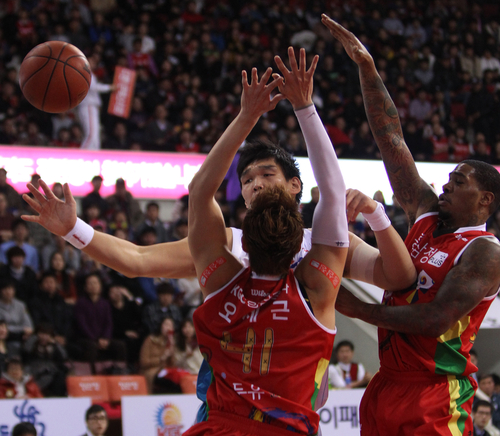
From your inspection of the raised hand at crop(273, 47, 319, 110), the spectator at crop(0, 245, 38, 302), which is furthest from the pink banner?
the raised hand at crop(273, 47, 319, 110)

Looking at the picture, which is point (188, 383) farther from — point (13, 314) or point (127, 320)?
point (13, 314)

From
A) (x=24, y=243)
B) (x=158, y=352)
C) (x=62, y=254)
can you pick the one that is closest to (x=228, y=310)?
(x=158, y=352)

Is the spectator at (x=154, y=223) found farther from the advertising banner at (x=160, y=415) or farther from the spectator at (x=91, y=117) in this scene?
the advertising banner at (x=160, y=415)

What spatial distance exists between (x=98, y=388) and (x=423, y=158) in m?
9.36

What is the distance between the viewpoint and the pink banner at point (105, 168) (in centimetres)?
1007

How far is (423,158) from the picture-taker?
44.9 feet

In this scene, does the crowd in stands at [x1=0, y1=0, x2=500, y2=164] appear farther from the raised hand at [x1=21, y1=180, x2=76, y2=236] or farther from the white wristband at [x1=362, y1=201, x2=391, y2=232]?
the white wristband at [x1=362, y1=201, x2=391, y2=232]

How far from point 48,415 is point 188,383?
176 cm

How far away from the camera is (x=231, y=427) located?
2.54 m

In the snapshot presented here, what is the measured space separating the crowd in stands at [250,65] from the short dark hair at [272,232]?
29.0 feet

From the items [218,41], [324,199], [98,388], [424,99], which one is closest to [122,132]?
[218,41]

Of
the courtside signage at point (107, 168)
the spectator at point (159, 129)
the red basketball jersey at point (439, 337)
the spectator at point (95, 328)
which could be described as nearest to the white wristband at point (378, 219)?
the red basketball jersey at point (439, 337)

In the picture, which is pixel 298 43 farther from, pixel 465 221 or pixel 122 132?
pixel 465 221

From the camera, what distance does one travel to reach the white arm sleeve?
262cm
